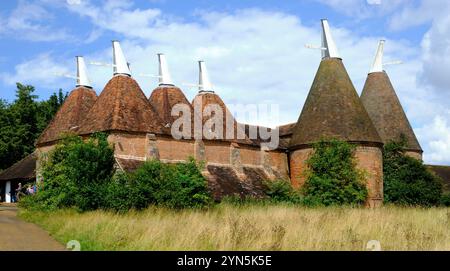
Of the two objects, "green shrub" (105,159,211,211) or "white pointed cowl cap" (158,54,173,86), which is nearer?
"green shrub" (105,159,211,211)

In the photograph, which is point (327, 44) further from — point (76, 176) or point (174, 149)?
point (76, 176)

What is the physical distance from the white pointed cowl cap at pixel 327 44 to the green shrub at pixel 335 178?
565cm

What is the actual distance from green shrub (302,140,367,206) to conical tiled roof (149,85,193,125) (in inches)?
268

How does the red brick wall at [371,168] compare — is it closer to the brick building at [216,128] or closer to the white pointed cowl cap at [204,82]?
the brick building at [216,128]

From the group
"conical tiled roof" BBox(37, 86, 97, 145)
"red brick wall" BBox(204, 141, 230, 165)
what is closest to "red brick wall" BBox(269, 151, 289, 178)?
"red brick wall" BBox(204, 141, 230, 165)

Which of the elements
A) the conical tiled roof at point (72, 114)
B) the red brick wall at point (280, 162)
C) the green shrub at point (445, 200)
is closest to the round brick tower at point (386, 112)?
the green shrub at point (445, 200)

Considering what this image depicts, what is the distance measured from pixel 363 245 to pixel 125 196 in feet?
31.2

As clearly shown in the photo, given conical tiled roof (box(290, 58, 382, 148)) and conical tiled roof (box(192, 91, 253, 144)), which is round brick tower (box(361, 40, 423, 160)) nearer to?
conical tiled roof (box(290, 58, 382, 148))

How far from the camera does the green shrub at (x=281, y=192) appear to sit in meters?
23.9

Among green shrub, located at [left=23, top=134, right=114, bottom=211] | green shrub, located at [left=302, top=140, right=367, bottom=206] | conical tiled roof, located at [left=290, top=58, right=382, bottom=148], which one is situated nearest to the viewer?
green shrub, located at [left=23, top=134, right=114, bottom=211]

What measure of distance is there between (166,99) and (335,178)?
28.7ft

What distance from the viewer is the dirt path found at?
33.8ft

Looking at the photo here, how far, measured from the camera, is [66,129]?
24562 mm
